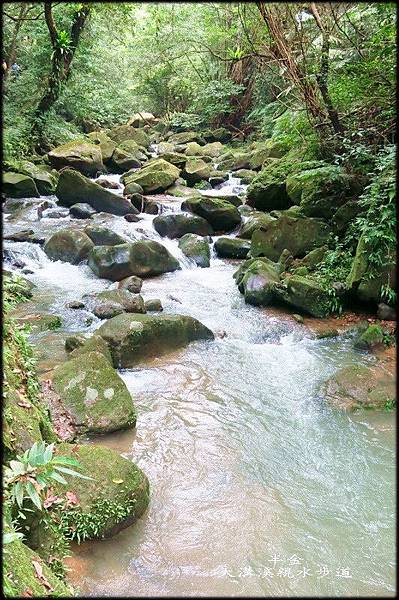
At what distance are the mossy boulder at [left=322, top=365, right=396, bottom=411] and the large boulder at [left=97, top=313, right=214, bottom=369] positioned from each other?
→ 1946 millimetres

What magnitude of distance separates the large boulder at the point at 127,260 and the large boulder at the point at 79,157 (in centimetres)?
681

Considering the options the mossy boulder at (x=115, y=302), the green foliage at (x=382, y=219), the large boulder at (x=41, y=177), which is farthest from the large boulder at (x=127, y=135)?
the green foliage at (x=382, y=219)

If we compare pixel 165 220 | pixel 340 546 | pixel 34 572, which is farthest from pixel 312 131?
pixel 34 572

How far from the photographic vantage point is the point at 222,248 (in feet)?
32.1

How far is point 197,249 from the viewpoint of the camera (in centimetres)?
953

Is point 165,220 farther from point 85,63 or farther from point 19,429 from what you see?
point 19,429

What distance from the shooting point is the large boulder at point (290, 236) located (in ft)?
27.2

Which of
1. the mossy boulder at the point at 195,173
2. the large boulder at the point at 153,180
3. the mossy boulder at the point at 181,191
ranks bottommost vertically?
the mossy boulder at the point at 181,191

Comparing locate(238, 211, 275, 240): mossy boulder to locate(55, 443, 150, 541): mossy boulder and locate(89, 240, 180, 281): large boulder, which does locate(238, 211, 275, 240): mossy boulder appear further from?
locate(55, 443, 150, 541): mossy boulder

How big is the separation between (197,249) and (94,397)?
18.7ft

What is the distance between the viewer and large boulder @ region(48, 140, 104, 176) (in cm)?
1413

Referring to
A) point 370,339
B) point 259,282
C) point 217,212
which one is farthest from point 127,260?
point 370,339

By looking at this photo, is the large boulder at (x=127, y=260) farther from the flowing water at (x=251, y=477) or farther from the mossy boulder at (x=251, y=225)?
the mossy boulder at (x=251, y=225)

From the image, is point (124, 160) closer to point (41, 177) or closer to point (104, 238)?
point (41, 177)
